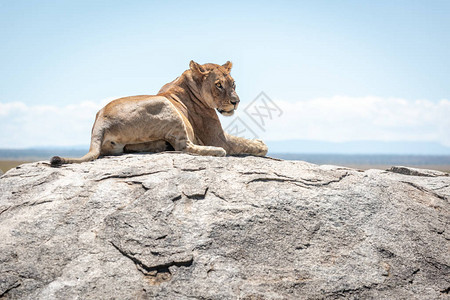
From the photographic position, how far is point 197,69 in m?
9.12

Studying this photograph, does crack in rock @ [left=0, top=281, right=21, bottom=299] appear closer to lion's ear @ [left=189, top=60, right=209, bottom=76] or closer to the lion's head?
the lion's head

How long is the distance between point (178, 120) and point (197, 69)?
1.41m

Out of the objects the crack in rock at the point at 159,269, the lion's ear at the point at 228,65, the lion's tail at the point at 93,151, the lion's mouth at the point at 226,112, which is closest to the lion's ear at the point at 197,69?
the lion's ear at the point at 228,65

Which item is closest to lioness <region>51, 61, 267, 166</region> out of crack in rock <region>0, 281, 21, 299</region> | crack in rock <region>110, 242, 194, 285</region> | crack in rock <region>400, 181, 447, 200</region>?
crack in rock <region>0, 281, 21, 299</region>

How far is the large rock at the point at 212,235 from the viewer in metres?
5.33

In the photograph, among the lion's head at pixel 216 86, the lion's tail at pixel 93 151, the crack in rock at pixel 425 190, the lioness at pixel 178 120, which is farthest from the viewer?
the lion's head at pixel 216 86

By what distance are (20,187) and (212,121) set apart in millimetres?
3796

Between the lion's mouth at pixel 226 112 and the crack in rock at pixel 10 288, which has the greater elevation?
the lion's mouth at pixel 226 112

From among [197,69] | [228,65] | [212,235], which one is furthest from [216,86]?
[212,235]

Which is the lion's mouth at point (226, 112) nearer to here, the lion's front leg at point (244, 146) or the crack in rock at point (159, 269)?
the lion's front leg at point (244, 146)

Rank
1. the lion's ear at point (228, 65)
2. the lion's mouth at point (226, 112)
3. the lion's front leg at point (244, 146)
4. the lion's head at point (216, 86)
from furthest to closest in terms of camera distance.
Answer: the lion's ear at point (228, 65)
the lion's front leg at point (244, 146)
the lion's mouth at point (226, 112)
the lion's head at point (216, 86)

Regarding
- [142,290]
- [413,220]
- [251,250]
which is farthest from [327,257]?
[142,290]

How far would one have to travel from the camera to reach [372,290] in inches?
220

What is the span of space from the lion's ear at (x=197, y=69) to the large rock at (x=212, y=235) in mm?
2505
